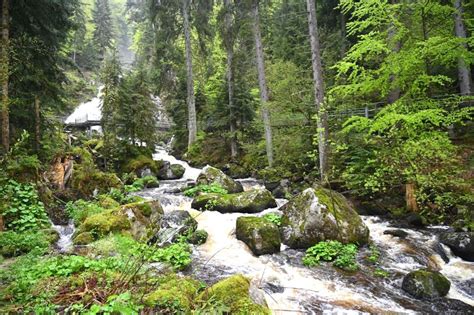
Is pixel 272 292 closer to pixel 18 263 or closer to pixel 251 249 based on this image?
pixel 251 249

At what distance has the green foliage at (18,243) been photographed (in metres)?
5.95

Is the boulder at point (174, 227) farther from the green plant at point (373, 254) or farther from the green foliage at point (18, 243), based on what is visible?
the green plant at point (373, 254)

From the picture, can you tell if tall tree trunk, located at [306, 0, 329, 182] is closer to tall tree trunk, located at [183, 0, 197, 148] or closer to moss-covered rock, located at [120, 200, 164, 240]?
moss-covered rock, located at [120, 200, 164, 240]

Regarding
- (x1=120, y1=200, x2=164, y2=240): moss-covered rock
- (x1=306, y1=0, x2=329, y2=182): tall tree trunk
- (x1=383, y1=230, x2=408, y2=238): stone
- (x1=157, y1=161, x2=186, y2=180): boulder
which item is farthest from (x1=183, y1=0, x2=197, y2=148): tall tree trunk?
(x1=383, y1=230, x2=408, y2=238): stone

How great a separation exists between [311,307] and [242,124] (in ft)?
49.3

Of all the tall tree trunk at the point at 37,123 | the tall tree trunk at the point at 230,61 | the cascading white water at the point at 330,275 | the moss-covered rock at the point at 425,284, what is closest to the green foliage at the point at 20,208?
the tall tree trunk at the point at 37,123

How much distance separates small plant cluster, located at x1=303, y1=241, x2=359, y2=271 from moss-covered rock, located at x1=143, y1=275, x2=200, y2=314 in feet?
12.3

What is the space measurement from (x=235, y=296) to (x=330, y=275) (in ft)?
10.3

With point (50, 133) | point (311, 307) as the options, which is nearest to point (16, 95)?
point (50, 133)

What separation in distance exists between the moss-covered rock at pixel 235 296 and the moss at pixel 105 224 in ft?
13.5

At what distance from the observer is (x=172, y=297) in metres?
3.84

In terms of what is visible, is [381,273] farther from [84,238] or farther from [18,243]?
[18,243]

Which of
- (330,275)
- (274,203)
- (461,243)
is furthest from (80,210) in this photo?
(461,243)

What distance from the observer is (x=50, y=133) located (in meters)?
12.7
